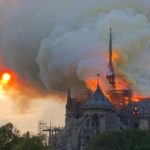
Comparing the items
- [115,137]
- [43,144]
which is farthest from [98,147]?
[43,144]

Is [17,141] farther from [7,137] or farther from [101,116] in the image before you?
[101,116]

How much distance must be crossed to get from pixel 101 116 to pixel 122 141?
27.3m

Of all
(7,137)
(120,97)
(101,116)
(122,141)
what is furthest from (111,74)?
(7,137)

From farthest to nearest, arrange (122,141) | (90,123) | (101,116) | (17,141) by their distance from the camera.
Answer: (101,116)
(90,123)
(122,141)
(17,141)

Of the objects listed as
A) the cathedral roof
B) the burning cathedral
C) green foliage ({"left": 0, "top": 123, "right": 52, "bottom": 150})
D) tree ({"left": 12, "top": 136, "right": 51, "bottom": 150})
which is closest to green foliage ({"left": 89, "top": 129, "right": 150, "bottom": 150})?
green foliage ({"left": 0, "top": 123, "right": 52, "bottom": 150})

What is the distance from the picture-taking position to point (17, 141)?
78.2 meters

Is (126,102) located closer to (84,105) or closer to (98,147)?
(84,105)

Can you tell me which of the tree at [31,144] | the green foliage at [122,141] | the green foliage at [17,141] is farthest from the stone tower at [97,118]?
the tree at [31,144]

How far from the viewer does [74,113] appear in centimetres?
13125

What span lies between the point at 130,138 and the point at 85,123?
999 inches

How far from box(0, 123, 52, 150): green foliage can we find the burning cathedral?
35969 mm

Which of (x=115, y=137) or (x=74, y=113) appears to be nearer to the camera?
(x=115, y=137)

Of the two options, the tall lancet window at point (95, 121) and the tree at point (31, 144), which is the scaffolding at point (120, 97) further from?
the tree at point (31, 144)

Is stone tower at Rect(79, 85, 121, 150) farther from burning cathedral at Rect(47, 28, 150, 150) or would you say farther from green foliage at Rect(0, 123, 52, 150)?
green foliage at Rect(0, 123, 52, 150)
